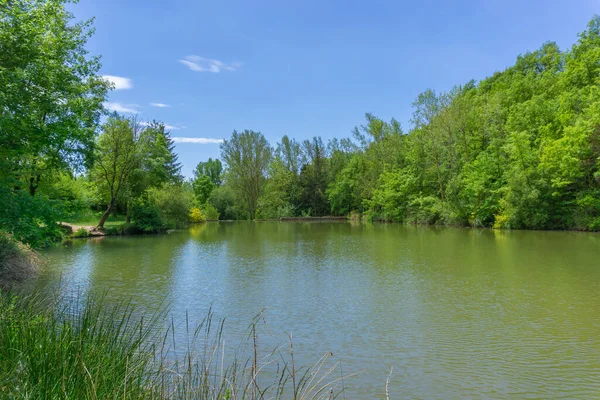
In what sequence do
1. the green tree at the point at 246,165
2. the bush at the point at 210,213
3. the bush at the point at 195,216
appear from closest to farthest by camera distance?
the bush at the point at 195,216, the bush at the point at 210,213, the green tree at the point at 246,165

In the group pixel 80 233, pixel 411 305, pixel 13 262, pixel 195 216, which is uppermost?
pixel 195 216

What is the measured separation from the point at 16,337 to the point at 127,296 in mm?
6729

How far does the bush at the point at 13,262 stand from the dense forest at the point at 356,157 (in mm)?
934

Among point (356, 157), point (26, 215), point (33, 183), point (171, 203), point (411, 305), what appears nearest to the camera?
point (411, 305)

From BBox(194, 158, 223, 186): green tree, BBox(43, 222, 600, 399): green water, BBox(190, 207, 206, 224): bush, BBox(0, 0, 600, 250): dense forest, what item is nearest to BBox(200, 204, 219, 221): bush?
BBox(0, 0, 600, 250): dense forest

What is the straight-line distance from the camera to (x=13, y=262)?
11.6m

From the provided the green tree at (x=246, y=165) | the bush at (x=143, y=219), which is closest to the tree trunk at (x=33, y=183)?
the bush at (x=143, y=219)

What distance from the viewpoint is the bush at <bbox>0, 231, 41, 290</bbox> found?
10813 millimetres

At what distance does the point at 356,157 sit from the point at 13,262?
170ft

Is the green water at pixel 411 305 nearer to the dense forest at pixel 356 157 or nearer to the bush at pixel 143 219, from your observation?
the dense forest at pixel 356 157

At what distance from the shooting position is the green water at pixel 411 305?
5781 millimetres

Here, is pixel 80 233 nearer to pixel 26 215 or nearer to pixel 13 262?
pixel 13 262

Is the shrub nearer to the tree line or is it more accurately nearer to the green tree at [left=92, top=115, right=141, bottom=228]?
the green tree at [left=92, top=115, right=141, bottom=228]

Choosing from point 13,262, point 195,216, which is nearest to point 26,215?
point 13,262
